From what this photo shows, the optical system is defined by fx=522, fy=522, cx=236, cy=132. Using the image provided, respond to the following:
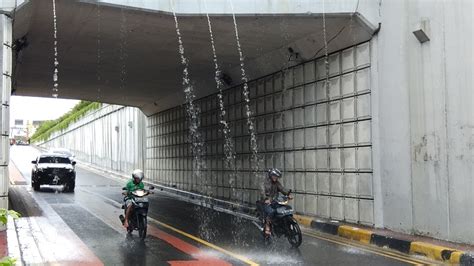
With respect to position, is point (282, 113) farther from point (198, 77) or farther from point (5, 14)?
point (5, 14)

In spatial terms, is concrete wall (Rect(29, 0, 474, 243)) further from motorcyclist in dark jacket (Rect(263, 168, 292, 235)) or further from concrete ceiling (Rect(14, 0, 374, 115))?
motorcyclist in dark jacket (Rect(263, 168, 292, 235))

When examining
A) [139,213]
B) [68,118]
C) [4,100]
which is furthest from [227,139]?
[68,118]

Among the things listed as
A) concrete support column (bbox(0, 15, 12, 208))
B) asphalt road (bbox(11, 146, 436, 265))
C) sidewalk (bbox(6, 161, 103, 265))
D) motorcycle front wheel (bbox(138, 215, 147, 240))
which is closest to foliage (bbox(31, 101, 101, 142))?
asphalt road (bbox(11, 146, 436, 265))

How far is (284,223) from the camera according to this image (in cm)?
1000

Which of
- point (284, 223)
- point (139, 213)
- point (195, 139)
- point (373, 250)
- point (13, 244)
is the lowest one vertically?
point (373, 250)

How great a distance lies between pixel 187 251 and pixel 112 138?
104 ft

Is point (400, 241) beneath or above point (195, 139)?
beneath

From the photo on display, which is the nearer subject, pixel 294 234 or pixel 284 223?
pixel 294 234

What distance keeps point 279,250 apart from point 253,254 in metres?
0.73

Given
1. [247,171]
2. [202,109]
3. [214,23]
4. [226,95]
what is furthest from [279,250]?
[202,109]

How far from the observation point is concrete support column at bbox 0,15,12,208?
32.6ft

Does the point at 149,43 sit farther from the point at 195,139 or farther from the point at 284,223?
the point at 195,139

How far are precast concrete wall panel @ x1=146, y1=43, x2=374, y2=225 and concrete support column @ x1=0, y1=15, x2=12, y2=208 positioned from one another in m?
7.42

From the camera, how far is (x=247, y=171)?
17.8m
